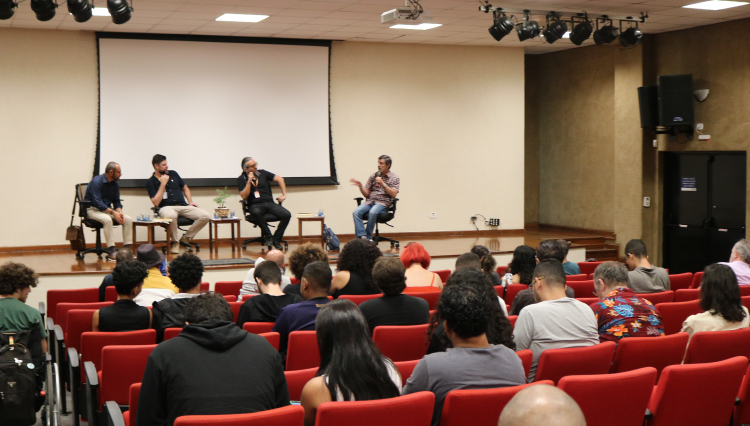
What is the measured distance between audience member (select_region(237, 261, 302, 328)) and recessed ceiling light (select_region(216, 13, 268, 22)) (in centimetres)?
570

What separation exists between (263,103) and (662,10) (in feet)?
19.0

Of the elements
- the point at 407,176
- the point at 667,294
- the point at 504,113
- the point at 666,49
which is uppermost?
the point at 666,49

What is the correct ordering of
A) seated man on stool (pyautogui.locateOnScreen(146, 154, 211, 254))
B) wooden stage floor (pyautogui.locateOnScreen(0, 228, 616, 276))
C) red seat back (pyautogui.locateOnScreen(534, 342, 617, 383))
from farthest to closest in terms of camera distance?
1. seated man on stool (pyautogui.locateOnScreen(146, 154, 211, 254))
2. wooden stage floor (pyautogui.locateOnScreen(0, 228, 616, 276))
3. red seat back (pyautogui.locateOnScreen(534, 342, 617, 383))

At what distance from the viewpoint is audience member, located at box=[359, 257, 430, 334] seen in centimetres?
394

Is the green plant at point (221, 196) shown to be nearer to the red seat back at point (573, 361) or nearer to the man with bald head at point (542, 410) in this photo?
the red seat back at point (573, 361)

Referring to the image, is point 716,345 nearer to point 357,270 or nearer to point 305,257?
point 357,270

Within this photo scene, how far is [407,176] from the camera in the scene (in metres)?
11.8

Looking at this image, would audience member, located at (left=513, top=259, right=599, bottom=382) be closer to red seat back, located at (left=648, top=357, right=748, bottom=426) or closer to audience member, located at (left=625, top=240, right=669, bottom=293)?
red seat back, located at (left=648, top=357, right=748, bottom=426)

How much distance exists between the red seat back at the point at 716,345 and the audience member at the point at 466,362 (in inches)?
56.6

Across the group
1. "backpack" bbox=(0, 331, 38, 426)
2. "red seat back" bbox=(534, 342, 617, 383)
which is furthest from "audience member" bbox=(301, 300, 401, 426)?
"backpack" bbox=(0, 331, 38, 426)

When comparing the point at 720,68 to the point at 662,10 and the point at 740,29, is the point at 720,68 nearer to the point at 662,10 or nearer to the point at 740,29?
the point at 740,29

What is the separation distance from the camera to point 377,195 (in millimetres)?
10109

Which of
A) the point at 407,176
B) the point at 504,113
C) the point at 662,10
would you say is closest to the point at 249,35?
the point at 407,176

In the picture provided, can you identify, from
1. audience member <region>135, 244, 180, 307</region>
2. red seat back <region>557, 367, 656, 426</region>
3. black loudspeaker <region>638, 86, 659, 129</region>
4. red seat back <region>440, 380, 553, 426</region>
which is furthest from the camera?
black loudspeaker <region>638, 86, 659, 129</region>
